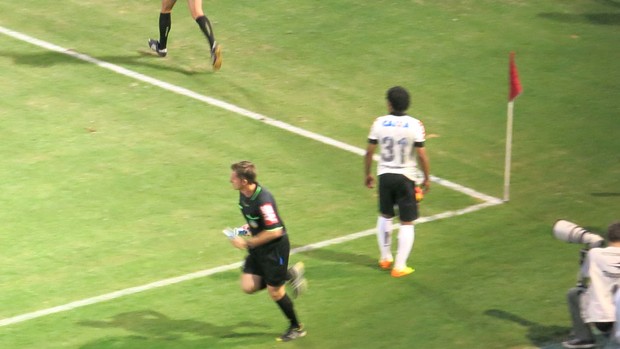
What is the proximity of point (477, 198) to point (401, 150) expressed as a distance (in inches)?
122

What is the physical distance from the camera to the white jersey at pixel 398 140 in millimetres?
12531

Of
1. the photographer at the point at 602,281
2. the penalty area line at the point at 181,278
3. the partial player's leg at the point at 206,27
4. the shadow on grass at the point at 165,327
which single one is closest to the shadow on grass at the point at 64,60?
the partial player's leg at the point at 206,27

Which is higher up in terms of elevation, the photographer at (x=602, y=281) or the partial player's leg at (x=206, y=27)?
the partial player's leg at (x=206, y=27)

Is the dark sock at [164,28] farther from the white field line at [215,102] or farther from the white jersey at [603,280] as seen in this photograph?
the white jersey at [603,280]

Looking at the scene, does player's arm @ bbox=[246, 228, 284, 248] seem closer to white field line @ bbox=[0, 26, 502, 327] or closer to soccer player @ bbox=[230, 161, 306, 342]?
soccer player @ bbox=[230, 161, 306, 342]

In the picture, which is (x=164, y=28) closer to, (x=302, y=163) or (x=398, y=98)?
(x=302, y=163)

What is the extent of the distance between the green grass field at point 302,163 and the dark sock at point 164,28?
40 cm

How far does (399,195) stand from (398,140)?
2.16ft

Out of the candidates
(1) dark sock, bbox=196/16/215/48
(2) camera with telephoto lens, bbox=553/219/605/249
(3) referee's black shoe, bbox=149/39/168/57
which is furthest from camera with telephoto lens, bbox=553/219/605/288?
(3) referee's black shoe, bbox=149/39/168/57

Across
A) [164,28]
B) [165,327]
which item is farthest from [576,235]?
[164,28]

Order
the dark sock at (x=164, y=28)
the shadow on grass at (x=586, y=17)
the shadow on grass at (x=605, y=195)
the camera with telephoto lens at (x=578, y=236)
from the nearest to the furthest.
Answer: the camera with telephoto lens at (x=578, y=236) → the shadow on grass at (x=605, y=195) → the dark sock at (x=164, y=28) → the shadow on grass at (x=586, y=17)

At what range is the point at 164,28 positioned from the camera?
19094mm

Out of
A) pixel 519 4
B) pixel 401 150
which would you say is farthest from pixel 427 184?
pixel 519 4

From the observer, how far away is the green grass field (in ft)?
39.5
